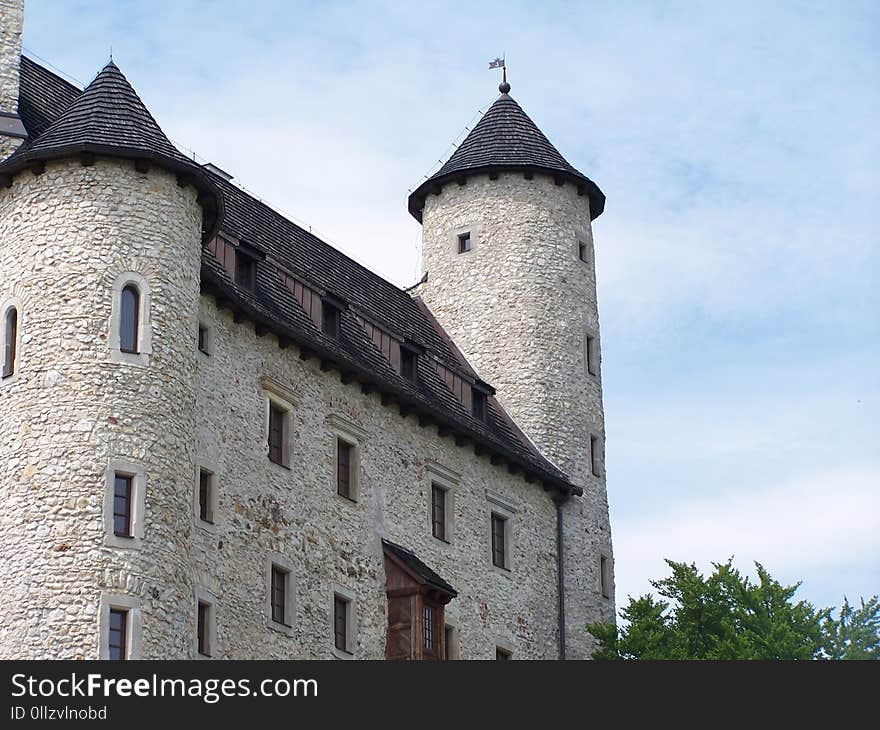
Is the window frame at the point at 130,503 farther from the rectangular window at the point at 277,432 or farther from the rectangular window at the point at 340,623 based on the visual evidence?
the rectangular window at the point at 340,623

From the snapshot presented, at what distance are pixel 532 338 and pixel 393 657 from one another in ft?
42.6

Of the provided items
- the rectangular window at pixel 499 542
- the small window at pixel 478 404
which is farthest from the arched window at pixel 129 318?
the small window at pixel 478 404

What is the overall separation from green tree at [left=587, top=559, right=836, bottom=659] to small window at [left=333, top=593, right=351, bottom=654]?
7846mm

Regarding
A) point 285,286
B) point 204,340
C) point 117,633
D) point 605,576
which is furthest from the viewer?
point 605,576

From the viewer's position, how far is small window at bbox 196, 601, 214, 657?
4241 centimetres

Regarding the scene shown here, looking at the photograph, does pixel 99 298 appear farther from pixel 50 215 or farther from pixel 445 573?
pixel 445 573

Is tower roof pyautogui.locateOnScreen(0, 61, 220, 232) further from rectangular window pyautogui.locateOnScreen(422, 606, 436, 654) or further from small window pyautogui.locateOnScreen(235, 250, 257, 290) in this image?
rectangular window pyautogui.locateOnScreen(422, 606, 436, 654)

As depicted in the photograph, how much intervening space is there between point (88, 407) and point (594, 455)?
2063 centimetres

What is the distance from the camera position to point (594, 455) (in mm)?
58125

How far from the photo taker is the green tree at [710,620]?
5094 cm

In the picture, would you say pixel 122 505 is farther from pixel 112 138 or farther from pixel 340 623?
pixel 340 623

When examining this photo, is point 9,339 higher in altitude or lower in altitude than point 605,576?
higher

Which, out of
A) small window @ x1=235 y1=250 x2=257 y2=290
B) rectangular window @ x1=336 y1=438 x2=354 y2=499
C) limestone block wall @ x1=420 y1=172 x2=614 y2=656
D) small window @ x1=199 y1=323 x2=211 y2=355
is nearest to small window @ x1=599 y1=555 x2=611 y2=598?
limestone block wall @ x1=420 y1=172 x2=614 y2=656

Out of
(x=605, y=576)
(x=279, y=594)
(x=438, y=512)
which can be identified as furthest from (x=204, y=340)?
(x=605, y=576)
